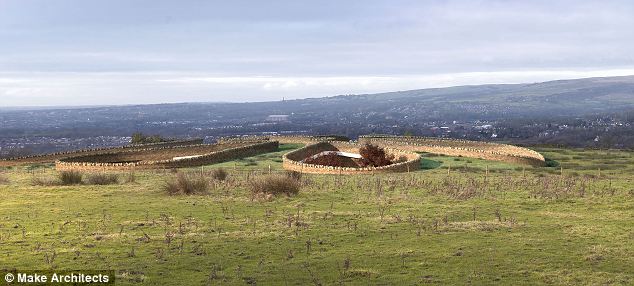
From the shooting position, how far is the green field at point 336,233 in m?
13.5

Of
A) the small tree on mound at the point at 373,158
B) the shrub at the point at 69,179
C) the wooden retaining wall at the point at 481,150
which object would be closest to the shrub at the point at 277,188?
the shrub at the point at 69,179

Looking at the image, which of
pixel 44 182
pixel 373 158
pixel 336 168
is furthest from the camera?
pixel 373 158

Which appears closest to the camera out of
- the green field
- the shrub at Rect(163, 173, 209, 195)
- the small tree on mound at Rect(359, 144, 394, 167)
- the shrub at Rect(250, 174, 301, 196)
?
the green field

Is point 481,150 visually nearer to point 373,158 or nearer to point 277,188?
point 373,158

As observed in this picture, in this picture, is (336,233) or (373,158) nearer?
(336,233)

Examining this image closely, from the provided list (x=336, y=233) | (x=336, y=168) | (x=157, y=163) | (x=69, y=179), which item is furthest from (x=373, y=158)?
(x=336, y=233)

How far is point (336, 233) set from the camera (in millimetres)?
17578

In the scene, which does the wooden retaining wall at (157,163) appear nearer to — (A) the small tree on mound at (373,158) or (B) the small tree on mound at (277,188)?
(A) the small tree on mound at (373,158)

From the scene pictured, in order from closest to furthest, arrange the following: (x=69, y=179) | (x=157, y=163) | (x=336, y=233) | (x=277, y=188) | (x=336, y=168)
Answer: (x=336, y=233), (x=277, y=188), (x=69, y=179), (x=336, y=168), (x=157, y=163)

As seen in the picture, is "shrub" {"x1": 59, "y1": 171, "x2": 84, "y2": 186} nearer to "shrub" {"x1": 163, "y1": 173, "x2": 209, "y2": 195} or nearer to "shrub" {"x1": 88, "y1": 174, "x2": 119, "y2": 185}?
"shrub" {"x1": 88, "y1": 174, "x2": 119, "y2": 185}

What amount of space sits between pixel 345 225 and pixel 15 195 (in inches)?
611

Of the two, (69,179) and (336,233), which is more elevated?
(69,179)

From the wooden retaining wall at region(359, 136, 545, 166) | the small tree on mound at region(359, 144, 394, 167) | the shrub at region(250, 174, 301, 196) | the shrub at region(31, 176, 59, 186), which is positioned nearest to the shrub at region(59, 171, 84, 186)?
the shrub at region(31, 176, 59, 186)

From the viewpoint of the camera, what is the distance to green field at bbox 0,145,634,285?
1352 centimetres
